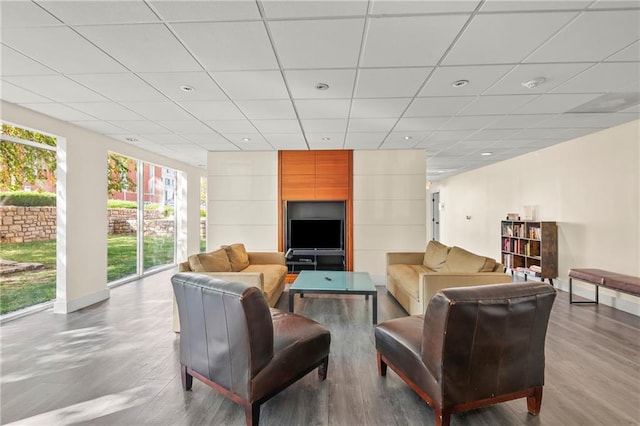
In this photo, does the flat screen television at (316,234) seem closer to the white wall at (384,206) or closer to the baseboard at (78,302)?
the white wall at (384,206)

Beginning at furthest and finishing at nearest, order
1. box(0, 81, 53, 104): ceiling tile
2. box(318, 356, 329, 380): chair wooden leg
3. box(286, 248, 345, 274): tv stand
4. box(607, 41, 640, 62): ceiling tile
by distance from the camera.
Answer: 1. box(286, 248, 345, 274): tv stand
2. box(0, 81, 53, 104): ceiling tile
3. box(318, 356, 329, 380): chair wooden leg
4. box(607, 41, 640, 62): ceiling tile

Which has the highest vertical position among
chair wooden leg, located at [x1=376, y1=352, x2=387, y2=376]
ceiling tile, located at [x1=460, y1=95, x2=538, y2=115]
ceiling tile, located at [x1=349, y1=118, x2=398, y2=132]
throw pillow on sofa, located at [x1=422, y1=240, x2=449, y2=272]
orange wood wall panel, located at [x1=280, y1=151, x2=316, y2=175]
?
ceiling tile, located at [x1=349, y1=118, x2=398, y2=132]

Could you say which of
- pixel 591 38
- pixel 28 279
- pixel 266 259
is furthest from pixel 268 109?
pixel 28 279

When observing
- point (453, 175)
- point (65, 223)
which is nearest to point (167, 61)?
point (65, 223)

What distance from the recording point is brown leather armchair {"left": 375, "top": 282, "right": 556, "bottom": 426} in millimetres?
1747

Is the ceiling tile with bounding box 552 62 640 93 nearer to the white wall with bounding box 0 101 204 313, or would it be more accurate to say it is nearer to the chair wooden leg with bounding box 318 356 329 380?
the chair wooden leg with bounding box 318 356 329 380

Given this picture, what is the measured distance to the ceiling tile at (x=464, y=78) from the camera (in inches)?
102

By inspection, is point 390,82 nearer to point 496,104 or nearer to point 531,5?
point 531,5

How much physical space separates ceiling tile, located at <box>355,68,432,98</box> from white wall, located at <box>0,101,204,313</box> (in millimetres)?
4110

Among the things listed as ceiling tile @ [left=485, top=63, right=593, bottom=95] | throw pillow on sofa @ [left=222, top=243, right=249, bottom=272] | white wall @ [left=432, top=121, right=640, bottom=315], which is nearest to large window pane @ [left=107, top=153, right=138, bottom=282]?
throw pillow on sofa @ [left=222, top=243, right=249, bottom=272]

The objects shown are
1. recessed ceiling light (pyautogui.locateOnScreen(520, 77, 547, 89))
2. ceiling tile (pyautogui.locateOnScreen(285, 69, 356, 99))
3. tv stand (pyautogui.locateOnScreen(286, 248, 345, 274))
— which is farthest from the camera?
tv stand (pyautogui.locateOnScreen(286, 248, 345, 274))

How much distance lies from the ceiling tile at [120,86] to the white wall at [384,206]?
3746 millimetres

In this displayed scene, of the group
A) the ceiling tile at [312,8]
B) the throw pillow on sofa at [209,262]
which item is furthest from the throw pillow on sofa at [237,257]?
the ceiling tile at [312,8]

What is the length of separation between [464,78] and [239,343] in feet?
9.74
